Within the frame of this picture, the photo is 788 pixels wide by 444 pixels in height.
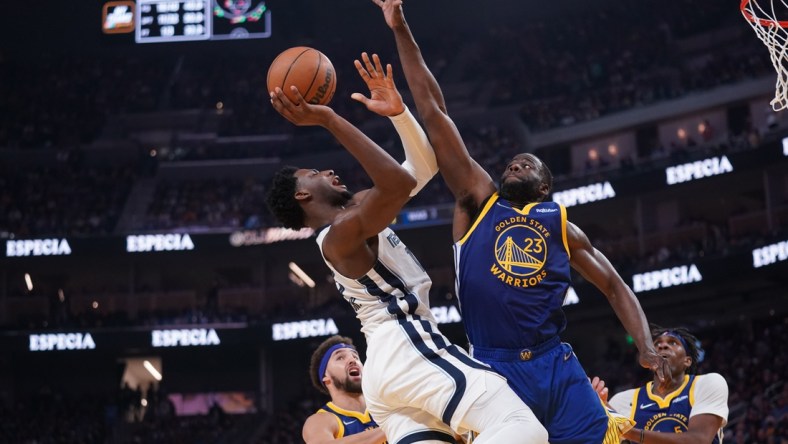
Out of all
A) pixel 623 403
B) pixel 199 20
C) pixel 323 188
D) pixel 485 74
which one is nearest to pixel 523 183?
pixel 323 188

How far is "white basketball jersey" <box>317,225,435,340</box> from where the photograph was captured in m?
4.69

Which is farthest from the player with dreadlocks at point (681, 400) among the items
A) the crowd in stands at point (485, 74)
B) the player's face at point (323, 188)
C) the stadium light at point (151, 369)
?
the stadium light at point (151, 369)

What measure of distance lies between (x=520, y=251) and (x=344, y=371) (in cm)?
202

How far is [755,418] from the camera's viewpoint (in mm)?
16266

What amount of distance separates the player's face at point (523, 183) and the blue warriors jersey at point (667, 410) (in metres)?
2.37

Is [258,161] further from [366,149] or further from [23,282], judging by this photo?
[366,149]

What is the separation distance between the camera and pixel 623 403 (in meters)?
6.96

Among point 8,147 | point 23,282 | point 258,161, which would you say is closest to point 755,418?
point 258,161

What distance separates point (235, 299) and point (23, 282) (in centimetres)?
641

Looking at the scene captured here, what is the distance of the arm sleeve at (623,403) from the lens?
689 centimetres

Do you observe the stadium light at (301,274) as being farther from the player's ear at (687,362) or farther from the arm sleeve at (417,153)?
the arm sleeve at (417,153)

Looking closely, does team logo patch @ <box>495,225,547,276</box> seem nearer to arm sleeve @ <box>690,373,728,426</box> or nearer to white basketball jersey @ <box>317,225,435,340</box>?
white basketball jersey @ <box>317,225,435,340</box>

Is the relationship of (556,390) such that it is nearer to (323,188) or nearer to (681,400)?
(323,188)

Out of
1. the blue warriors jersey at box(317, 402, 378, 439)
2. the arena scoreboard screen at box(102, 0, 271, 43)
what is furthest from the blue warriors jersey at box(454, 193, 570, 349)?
the arena scoreboard screen at box(102, 0, 271, 43)
